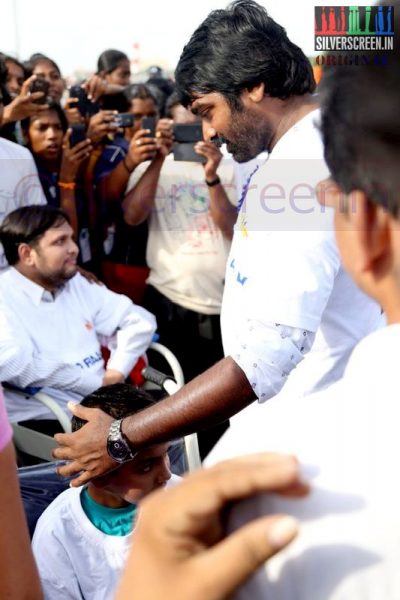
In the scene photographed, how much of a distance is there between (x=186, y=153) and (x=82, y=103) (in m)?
1.07

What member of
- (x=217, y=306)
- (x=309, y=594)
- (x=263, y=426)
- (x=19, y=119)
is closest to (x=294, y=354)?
(x=263, y=426)

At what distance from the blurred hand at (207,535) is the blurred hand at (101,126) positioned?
12.5ft

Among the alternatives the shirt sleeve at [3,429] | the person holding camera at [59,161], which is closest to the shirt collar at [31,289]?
the person holding camera at [59,161]

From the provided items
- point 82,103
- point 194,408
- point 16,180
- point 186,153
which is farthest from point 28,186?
point 194,408

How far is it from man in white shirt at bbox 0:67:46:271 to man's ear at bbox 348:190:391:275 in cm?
315

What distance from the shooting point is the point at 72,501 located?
194 cm

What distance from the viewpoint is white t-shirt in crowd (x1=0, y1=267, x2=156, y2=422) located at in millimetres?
2969

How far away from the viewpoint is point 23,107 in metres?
3.88

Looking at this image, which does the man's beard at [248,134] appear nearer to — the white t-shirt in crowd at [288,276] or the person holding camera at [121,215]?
the white t-shirt in crowd at [288,276]

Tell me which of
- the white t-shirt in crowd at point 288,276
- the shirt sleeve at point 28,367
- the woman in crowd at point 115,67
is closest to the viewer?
the white t-shirt in crowd at point 288,276

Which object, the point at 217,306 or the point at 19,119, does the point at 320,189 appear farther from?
the point at 19,119

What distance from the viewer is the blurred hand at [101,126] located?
4.25 meters

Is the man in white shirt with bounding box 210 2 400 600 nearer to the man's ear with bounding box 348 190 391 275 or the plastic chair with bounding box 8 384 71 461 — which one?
the man's ear with bounding box 348 190 391 275

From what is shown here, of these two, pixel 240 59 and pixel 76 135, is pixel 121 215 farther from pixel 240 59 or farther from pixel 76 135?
pixel 240 59
